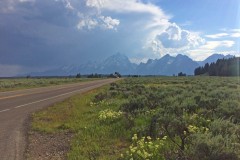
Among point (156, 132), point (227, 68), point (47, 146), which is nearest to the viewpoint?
point (156, 132)

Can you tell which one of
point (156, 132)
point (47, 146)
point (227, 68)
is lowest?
point (47, 146)

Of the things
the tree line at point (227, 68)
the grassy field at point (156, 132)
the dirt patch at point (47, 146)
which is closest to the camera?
the grassy field at point (156, 132)

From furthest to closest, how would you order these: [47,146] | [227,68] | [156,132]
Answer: [227,68] < [47,146] < [156,132]

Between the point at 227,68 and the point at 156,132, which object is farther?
the point at 227,68

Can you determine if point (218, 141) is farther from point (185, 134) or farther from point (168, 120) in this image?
point (168, 120)

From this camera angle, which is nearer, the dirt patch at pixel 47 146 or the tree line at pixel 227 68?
the dirt patch at pixel 47 146

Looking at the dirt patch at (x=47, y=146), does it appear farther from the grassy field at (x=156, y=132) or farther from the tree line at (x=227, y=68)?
the tree line at (x=227, y=68)

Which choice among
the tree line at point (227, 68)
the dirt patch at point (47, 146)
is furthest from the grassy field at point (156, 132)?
the tree line at point (227, 68)

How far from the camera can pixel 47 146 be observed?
1048 centimetres

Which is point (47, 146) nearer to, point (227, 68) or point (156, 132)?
point (156, 132)

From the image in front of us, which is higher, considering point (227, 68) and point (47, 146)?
point (227, 68)

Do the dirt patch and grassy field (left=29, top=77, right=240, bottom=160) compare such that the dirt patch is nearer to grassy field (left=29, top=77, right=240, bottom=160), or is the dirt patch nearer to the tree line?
grassy field (left=29, top=77, right=240, bottom=160)

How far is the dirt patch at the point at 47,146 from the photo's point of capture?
9.23m

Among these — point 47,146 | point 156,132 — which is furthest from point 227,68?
point 47,146
